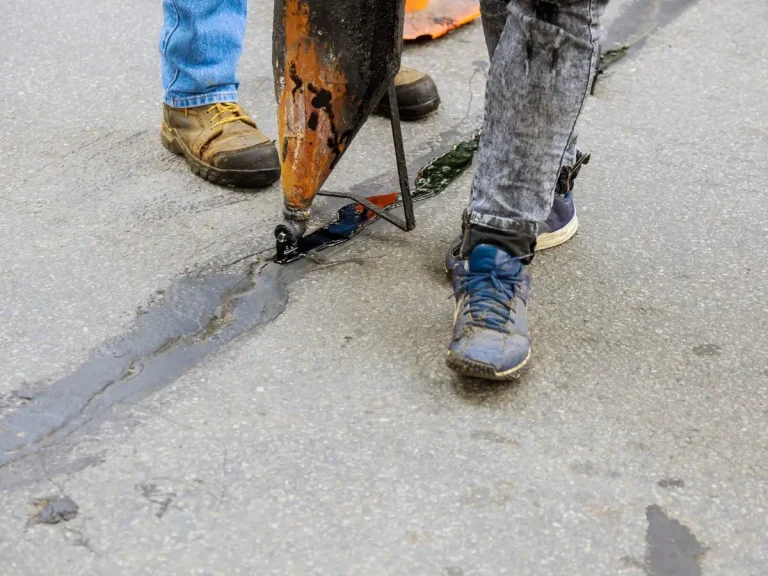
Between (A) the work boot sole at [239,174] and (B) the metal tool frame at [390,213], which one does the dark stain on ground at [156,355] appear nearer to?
(B) the metal tool frame at [390,213]

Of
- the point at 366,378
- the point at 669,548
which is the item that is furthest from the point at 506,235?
the point at 669,548

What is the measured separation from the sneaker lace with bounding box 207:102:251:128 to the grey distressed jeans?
0.96m

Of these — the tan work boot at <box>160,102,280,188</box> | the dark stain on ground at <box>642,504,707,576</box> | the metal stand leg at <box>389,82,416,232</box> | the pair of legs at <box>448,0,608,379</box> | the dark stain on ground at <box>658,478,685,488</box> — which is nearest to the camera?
the dark stain on ground at <box>642,504,707,576</box>

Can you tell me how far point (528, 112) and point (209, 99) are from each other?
1.14 metres

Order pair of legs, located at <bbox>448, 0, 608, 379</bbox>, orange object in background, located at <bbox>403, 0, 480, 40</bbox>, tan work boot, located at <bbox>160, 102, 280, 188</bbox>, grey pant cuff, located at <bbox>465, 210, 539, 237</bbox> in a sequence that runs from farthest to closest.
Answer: orange object in background, located at <bbox>403, 0, 480, 40</bbox> → tan work boot, located at <bbox>160, 102, 280, 188</bbox> → grey pant cuff, located at <bbox>465, 210, 539, 237</bbox> → pair of legs, located at <bbox>448, 0, 608, 379</bbox>

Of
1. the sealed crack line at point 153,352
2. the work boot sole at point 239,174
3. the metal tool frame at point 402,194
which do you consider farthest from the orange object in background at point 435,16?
the sealed crack line at point 153,352

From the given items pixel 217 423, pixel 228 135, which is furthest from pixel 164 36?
pixel 217 423

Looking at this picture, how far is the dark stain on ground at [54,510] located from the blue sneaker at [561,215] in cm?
105

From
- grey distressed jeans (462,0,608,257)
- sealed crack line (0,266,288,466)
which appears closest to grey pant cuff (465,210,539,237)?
grey distressed jeans (462,0,608,257)

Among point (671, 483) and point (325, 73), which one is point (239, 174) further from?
point (671, 483)

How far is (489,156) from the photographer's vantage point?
6.15 ft

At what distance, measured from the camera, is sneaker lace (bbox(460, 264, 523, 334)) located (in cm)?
188

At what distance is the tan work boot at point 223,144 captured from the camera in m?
2.54

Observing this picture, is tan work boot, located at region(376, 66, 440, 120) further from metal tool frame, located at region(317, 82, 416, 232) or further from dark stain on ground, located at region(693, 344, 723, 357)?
dark stain on ground, located at region(693, 344, 723, 357)
